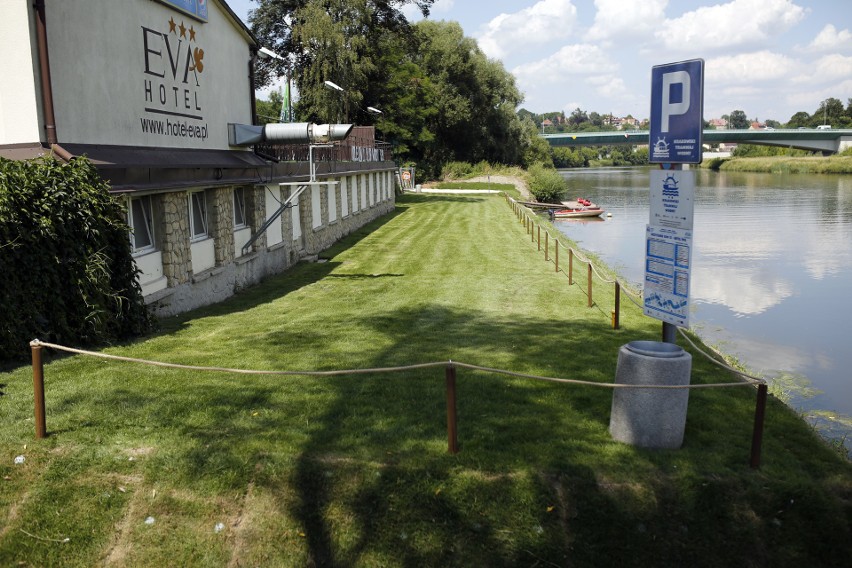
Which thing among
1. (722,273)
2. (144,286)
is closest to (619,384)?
(144,286)

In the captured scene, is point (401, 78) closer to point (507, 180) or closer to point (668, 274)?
point (507, 180)

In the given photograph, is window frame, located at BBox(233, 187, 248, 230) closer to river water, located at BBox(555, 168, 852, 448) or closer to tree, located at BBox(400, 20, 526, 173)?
river water, located at BBox(555, 168, 852, 448)

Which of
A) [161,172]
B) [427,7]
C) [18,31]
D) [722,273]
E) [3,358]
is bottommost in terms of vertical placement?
[722,273]

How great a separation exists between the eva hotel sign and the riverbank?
85235 millimetres

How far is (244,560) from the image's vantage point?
18.6ft

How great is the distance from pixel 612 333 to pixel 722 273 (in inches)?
592

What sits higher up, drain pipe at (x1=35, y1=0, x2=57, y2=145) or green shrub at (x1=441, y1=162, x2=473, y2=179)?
drain pipe at (x1=35, y1=0, x2=57, y2=145)

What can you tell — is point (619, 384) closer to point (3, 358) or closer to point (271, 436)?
point (271, 436)

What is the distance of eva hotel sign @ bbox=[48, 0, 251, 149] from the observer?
11352 millimetres

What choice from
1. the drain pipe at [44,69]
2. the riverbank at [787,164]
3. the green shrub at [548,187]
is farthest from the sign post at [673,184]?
the riverbank at [787,164]

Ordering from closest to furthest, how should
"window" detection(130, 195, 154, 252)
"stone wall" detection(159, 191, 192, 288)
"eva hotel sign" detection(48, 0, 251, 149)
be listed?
"eva hotel sign" detection(48, 0, 251, 149) → "window" detection(130, 195, 154, 252) → "stone wall" detection(159, 191, 192, 288)

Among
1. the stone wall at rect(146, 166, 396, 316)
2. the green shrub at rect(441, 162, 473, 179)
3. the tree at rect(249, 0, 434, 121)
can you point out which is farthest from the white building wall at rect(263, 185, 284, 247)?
the green shrub at rect(441, 162, 473, 179)

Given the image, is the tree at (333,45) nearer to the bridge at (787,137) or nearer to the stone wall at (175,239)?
the stone wall at (175,239)

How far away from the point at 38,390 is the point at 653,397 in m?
5.45
